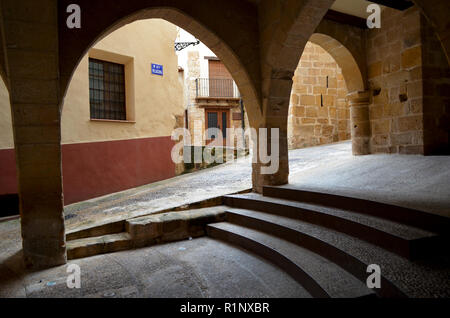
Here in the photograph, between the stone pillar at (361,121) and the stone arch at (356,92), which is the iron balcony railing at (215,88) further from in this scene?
the stone pillar at (361,121)

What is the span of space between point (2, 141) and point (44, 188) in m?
2.11

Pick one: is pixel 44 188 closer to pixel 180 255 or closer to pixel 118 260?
pixel 118 260

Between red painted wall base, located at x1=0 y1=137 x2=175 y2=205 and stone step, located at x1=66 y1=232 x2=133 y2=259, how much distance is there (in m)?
1.90

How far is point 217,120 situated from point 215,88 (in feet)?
5.21

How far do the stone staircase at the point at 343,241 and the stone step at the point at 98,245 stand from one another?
→ 918 millimetres

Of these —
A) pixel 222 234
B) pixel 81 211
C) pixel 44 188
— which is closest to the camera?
pixel 44 188

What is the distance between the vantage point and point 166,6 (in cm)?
318

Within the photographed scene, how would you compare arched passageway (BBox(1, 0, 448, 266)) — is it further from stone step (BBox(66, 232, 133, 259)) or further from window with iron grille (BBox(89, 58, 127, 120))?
window with iron grille (BBox(89, 58, 127, 120))

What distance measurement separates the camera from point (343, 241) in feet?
7.23

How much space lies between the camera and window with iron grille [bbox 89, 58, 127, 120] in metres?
5.08

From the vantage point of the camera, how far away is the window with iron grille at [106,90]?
5.08 meters

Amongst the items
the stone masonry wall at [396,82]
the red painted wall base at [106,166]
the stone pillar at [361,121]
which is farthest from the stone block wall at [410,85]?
the red painted wall base at [106,166]

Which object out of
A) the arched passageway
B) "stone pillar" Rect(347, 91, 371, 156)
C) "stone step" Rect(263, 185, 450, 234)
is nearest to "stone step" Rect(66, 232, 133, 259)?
the arched passageway
